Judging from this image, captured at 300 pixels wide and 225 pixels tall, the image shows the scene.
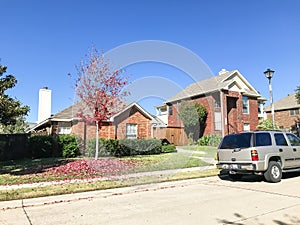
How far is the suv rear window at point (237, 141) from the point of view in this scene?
902cm

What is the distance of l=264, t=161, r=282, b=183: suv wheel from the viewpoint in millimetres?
8852

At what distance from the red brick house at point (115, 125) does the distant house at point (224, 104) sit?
5.78 metres

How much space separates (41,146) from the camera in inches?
671

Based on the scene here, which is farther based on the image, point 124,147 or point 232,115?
point 232,115

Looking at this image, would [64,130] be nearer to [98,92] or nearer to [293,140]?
[98,92]

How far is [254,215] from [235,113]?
24.4 metres

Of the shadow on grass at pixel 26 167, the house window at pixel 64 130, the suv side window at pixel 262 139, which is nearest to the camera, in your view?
the suv side window at pixel 262 139

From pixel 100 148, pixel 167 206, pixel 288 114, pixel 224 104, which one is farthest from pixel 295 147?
pixel 288 114

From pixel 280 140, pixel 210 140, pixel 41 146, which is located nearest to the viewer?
pixel 280 140

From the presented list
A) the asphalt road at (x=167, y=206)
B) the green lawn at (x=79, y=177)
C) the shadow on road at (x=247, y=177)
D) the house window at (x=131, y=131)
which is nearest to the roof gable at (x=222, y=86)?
the house window at (x=131, y=131)

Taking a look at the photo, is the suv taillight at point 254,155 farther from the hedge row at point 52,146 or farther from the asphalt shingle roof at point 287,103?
the asphalt shingle roof at point 287,103

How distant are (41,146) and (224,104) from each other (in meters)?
18.4

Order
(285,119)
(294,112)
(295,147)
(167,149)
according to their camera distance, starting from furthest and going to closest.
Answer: (285,119) → (294,112) → (167,149) → (295,147)

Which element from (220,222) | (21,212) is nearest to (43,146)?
(21,212)
